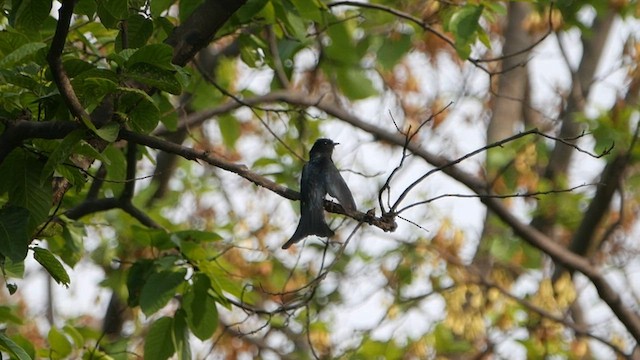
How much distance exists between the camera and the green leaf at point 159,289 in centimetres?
406

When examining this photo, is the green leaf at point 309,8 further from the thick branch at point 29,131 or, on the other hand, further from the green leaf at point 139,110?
the thick branch at point 29,131

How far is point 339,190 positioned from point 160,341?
41.2 inches

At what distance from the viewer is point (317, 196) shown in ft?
12.4

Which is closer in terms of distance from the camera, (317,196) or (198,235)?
(317,196)

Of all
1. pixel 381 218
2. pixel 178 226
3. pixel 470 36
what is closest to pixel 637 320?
pixel 470 36

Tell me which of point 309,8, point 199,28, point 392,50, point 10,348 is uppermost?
point 392,50

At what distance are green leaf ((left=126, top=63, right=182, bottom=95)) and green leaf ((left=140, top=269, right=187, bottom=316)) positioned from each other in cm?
123

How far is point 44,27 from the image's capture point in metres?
4.20

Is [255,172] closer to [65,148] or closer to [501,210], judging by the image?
[65,148]

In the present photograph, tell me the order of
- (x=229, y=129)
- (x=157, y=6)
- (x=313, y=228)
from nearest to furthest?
(x=313, y=228) < (x=157, y=6) < (x=229, y=129)

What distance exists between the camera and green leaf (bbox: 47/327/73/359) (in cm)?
439

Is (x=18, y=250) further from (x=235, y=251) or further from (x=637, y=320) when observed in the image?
(x=235, y=251)

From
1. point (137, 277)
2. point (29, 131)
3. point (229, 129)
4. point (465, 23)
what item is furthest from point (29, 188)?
point (229, 129)

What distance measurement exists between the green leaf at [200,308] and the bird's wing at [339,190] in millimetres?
673
